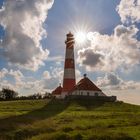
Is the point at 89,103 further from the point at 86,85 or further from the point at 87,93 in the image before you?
the point at 86,85

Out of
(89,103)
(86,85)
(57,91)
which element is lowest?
(89,103)

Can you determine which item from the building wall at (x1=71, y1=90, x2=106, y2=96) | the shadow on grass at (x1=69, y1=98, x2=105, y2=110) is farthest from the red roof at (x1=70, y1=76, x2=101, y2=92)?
the shadow on grass at (x1=69, y1=98, x2=105, y2=110)

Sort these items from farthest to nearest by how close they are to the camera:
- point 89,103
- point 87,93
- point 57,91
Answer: point 57,91
point 87,93
point 89,103

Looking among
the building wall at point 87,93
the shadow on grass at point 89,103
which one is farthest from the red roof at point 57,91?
the shadow on grass at point 89,103

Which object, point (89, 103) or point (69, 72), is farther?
point (69, 72)

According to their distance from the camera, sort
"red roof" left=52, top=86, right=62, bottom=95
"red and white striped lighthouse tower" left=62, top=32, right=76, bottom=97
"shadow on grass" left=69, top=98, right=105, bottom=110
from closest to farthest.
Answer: "shadow on grass" left=69, top=98, right=105, bottom=110 < "red and white striped lighthouse tower" left=62, top=32, right=76, bottom=97 < "red roof" left=52, top=86, right=62, bottom=95

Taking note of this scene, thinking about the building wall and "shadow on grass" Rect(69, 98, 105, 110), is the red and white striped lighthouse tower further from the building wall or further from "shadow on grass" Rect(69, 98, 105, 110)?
"shadow on grass" Rect(69, 98, 105, 110)

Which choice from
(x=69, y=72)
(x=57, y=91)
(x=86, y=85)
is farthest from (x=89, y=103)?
(x=57, y=91)

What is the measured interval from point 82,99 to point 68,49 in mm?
10532

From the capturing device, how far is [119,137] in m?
29.2

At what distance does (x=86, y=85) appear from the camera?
3137 inches

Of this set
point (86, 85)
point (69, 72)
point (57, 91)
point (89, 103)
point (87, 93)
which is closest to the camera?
point (89, 103)

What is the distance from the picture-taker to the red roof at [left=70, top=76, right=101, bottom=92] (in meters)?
78.1

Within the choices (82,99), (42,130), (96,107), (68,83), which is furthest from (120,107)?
(42,130)
